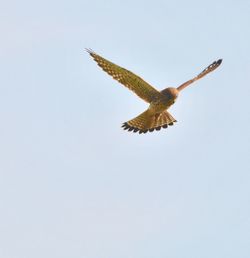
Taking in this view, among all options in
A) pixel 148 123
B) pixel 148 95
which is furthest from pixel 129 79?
pixel 148 123

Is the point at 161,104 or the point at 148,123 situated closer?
the point at 161,104

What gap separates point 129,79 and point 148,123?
4.57 ft

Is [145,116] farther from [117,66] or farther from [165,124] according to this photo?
[117,66]

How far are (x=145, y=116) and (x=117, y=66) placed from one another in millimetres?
1749

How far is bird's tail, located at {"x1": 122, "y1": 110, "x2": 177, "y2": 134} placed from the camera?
19.0 m

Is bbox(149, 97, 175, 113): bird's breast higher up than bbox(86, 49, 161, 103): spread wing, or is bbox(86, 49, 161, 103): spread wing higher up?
bbox(86, 49, 161, 103): spread wing

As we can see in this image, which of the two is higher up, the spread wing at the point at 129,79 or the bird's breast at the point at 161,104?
the spread wing at the point at 129,79

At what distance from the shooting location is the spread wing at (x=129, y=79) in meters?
17.9

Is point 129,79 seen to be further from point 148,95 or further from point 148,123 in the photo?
point 148,123

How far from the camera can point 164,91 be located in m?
18.4

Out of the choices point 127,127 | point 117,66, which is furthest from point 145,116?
point 117,66

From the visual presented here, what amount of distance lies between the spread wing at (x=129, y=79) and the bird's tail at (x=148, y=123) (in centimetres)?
54

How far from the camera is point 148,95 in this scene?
61.0 feet

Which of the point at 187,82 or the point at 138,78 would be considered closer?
the point at 138,78
